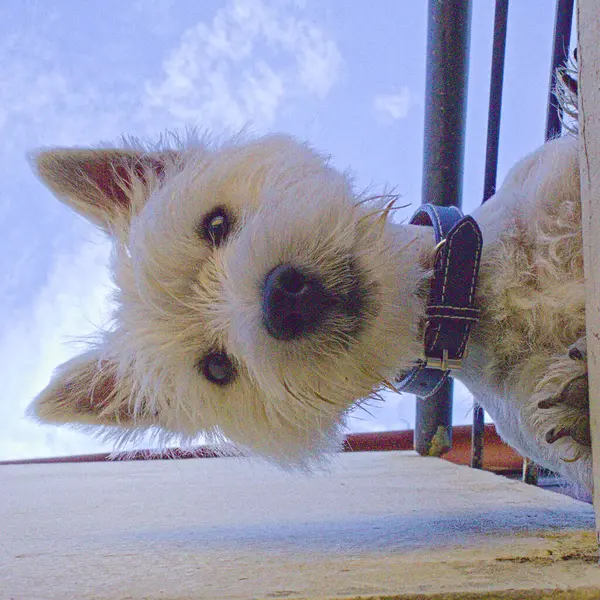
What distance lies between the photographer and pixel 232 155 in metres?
2.04

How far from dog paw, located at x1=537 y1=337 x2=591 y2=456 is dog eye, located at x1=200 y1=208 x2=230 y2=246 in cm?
97

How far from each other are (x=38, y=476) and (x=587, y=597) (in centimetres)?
307

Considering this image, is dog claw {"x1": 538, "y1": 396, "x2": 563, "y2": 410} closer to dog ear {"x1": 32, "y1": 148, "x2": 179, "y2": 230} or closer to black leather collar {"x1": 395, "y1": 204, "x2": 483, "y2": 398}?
black leather collar {"x1": 395, "y1": 204, "x2": 483, "y2": 398}

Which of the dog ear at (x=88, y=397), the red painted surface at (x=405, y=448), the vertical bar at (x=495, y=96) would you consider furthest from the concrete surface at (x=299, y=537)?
the vertical bar at (x=495, y=96)

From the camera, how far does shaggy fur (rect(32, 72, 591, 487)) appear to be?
1.61 m

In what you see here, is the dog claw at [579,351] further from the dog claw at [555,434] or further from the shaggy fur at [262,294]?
the dog claw at [555,434]

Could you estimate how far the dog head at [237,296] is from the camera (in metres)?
1.65

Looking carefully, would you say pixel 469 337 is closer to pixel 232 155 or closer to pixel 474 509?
pixel 474 509

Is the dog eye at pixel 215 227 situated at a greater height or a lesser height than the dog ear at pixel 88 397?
greater

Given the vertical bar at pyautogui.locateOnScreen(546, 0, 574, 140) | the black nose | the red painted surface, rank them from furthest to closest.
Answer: the red painted surface
the vertical bar at pyautogui.locateOnScreen(546, 0, 574, 140)
the black nose

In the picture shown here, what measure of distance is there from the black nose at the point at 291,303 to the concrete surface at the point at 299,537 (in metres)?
0.49

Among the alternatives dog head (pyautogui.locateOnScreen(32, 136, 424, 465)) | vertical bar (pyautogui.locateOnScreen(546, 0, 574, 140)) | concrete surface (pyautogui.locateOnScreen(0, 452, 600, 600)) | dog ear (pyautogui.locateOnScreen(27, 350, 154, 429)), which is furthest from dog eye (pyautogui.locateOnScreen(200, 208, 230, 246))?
vertical bar (pyautogui.locateOnScreen(546, 0, 574, 140))

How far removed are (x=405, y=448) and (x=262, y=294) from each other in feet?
8.75

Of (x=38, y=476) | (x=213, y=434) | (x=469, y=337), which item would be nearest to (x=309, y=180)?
(x=469, y=337)
